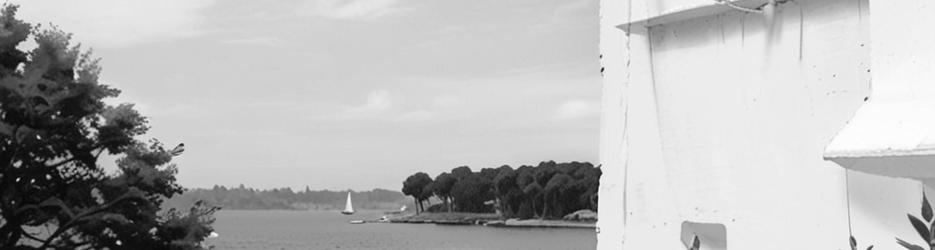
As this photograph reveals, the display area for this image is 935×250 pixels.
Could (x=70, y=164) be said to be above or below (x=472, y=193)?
below

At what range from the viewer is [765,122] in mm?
4148

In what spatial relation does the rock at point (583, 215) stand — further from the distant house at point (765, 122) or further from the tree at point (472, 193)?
the distant house at point (765, 122)

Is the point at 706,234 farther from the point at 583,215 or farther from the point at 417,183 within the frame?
the point at 417,183

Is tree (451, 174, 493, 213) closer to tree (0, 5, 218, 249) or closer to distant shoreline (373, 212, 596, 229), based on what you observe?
distant shoreline (373, 212, 596, 229)

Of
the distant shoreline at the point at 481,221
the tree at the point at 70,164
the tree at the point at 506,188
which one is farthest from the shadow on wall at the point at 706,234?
the tree at the point at 506,188

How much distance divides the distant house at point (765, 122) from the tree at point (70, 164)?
16974 mm

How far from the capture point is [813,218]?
13.2 ft

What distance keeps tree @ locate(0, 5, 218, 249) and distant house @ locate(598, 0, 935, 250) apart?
16974mm

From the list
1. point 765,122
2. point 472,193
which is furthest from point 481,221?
point 765,122

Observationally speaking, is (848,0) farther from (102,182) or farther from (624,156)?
(102,182)

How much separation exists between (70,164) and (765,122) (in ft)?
63.1

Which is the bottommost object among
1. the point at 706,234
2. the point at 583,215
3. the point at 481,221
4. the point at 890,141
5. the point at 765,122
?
the point at 706,234

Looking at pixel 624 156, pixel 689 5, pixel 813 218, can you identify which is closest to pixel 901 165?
pixel 813 218

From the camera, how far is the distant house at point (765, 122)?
3488 mm
